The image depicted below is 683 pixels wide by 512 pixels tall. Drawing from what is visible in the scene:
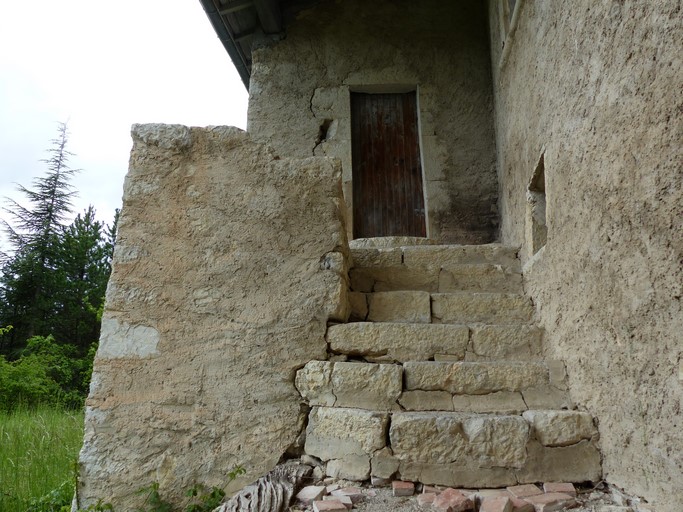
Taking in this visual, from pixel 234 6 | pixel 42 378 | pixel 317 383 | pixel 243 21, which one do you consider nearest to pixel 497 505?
pixel 317 383

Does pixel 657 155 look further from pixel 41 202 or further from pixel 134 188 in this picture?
pixel 41 202

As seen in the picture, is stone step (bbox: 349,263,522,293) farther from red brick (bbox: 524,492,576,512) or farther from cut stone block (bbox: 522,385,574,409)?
red brick (bbox: 524,492,576,512)

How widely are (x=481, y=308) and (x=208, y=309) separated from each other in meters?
1.36

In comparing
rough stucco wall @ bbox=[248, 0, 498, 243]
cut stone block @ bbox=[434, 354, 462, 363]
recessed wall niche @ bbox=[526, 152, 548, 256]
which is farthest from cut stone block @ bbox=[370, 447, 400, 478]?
rough stucco wall @ bbox=[248, 0, 498, 243]

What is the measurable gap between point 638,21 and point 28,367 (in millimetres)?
8260

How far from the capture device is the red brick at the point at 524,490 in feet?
5.48

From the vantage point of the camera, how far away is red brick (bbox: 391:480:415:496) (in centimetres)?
174

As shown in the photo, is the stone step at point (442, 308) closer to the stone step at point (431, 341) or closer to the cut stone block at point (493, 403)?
the stone step at point (431, 341)

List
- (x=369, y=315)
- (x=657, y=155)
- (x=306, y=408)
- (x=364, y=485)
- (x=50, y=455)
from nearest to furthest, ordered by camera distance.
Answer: (x=657, y=155), (x=364, y=485), (x=306, y=408), (x=369, y=315), (x=50, y=455)

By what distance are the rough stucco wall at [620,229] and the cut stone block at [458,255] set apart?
0.54 meters

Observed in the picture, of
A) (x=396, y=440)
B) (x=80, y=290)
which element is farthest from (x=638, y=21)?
(x=80, y=290)

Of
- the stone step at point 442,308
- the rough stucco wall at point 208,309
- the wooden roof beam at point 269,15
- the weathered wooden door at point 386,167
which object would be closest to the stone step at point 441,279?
the stone step at point 442,308

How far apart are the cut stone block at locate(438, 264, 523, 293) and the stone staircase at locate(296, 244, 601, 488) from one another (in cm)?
14

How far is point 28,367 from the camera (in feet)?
23.7
